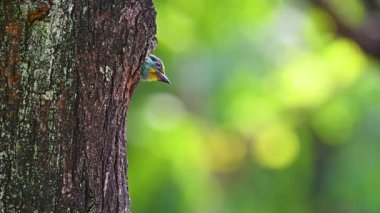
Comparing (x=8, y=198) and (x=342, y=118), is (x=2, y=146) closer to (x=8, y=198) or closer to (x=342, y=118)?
(x=8, y=198)

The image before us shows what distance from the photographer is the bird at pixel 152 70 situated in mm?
2520

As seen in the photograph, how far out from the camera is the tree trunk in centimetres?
212

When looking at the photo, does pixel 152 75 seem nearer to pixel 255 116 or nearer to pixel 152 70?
pixel 152 70

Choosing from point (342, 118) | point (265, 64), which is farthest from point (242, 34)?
point (342, 118)

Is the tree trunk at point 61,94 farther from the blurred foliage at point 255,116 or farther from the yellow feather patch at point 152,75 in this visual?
the blurred foliage at point 255,116

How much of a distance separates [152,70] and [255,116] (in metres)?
7.07

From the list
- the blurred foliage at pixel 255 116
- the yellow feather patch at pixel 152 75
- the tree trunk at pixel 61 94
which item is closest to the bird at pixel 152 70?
the yellow feather patch at pixel 152 75

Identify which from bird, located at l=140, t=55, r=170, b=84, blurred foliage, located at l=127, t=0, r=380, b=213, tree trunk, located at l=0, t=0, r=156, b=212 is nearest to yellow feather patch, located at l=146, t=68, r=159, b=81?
bird, located at l=140, t=55, r=170, b=84

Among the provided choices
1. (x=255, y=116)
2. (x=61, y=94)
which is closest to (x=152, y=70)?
(x=61, y=94)

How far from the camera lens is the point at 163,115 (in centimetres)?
836

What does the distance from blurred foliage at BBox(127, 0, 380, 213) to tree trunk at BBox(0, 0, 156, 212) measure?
4.09 meters

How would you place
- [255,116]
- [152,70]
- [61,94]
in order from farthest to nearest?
[255,116], [152,70], [61,94]

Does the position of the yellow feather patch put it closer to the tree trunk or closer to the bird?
the bird

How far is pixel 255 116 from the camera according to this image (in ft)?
31.5
